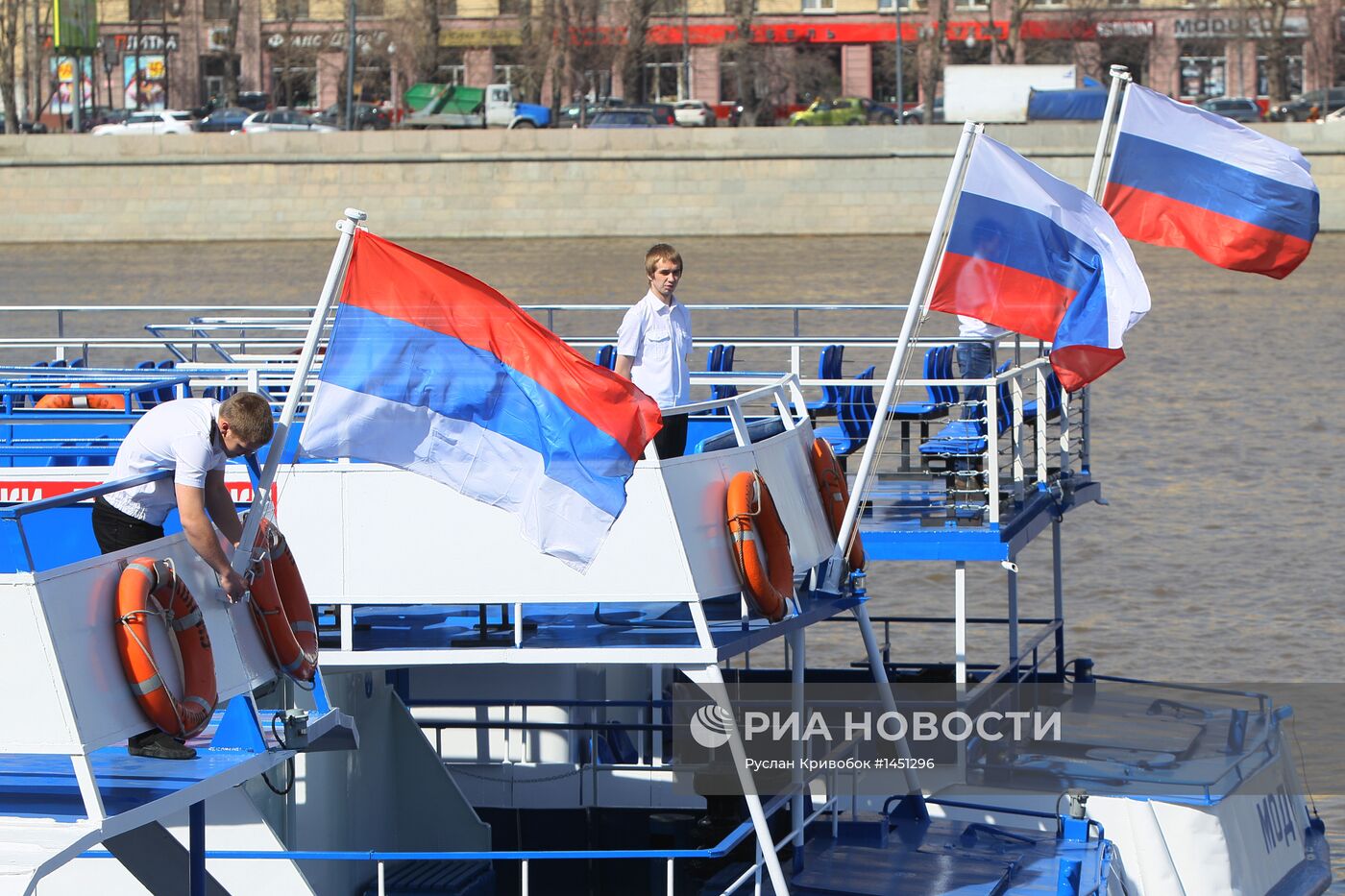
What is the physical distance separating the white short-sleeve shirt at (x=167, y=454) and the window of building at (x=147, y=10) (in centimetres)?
7035

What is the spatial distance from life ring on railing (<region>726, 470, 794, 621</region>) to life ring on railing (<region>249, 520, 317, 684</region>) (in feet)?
6.07

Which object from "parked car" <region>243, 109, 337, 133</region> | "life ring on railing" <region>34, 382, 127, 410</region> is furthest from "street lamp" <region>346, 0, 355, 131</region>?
"life ring on railing" <region>34, 382, 127, 410</region>

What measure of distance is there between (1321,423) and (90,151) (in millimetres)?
32732

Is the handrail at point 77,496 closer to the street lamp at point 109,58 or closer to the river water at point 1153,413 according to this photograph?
the river water at point 1153,413

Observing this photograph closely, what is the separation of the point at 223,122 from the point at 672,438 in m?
55.4

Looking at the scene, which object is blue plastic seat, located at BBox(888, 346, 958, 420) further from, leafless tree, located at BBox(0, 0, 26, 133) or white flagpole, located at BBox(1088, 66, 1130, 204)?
leafless tree, located at BBox(0, 0, 26, 133)

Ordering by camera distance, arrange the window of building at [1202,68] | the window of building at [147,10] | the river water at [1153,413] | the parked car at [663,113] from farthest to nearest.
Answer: the window of building at [147,10]
the window of building at [1202,68]
the parked car at [663,113]
the river water at [1153,413]

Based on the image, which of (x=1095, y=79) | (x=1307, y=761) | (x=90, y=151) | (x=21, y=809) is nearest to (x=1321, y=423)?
(x=1307, y=761)

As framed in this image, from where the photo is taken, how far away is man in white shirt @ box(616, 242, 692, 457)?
9500 mm

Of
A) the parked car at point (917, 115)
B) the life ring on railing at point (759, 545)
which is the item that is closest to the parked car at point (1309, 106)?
the parked car at point (917, 115)

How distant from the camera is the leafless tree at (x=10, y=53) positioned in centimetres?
6425

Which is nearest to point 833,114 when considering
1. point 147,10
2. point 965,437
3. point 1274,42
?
point 1274,42

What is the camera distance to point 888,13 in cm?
7456

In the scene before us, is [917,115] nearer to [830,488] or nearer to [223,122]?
[223,122]
